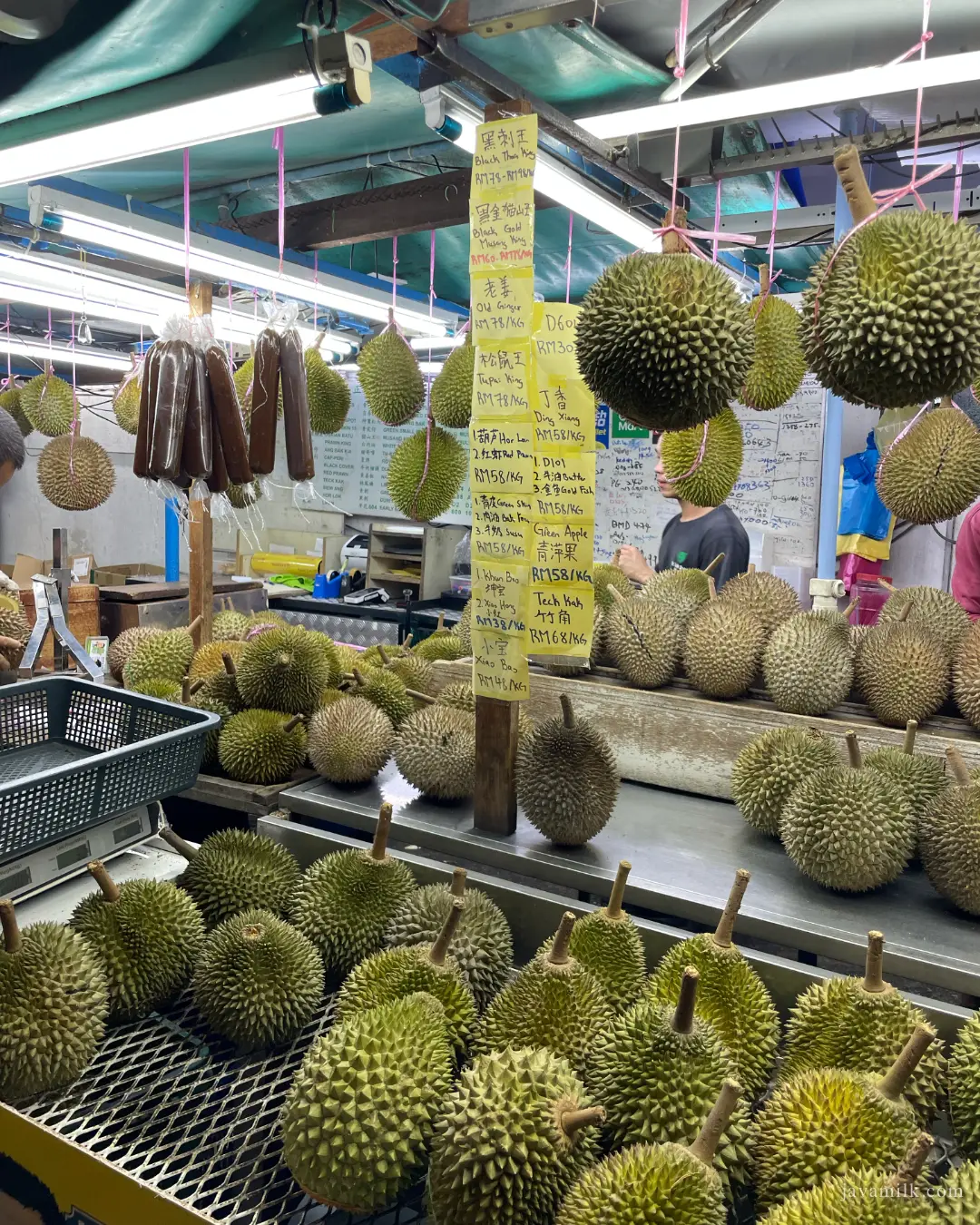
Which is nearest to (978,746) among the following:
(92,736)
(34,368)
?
(92,736)

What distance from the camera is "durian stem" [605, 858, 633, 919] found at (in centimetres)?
137

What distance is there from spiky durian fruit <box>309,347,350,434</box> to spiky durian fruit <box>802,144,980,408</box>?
10.0 feet

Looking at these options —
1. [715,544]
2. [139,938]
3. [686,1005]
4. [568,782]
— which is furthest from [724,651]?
[715,544]

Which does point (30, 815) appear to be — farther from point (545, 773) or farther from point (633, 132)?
point (633, 132)

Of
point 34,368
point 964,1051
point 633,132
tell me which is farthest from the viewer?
point 34,368

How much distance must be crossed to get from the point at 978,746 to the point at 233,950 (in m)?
1.65

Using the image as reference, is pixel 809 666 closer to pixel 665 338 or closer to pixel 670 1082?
pixel 665 338

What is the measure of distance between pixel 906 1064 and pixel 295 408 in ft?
8.29

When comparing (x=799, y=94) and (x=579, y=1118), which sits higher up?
(x=799, y=94)

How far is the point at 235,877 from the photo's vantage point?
177cm

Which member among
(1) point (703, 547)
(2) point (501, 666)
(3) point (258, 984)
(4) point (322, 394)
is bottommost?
(3) point (258, 984)

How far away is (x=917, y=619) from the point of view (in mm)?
2189

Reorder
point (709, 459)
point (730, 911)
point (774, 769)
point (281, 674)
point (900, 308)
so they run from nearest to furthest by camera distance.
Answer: point (900, 308) < point (730, 911) < point (774, 769) < point (709, 459) < point (281, 674)

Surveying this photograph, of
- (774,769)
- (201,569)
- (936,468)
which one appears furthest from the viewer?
(201,569)
